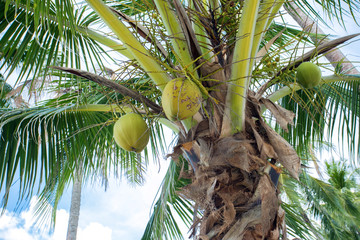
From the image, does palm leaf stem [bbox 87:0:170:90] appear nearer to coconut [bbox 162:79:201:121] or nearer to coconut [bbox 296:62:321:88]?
coconut [bbox 162:79:201:121]

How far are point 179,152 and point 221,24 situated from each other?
70 centimetres

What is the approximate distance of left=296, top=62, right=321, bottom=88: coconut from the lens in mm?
1704

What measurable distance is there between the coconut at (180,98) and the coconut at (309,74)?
628mm

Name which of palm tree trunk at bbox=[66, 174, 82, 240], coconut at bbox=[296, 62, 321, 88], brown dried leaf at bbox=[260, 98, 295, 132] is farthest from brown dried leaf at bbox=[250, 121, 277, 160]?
palm tree trunk at bbox=[66, 174, 82, 240]

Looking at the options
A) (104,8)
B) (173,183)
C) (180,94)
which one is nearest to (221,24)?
(104,8)

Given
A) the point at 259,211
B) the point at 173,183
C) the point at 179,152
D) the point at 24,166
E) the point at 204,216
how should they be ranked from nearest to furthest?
the point at 259,211 < the point at 204,216 < the point at 179,152 < the point at 24,166 < the point at 173,183

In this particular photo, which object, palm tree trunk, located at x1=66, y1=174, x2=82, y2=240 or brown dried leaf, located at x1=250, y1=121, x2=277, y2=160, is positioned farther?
palm tree trunk, located at x1=66, y1=174, x2=82, y2=240

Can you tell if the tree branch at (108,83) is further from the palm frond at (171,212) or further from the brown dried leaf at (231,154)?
the palm frond at (171,212)

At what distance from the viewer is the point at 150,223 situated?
13.5 ft

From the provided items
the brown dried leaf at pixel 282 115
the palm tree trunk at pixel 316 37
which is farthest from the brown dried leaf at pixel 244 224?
the palm tree trunk at pixel 316 37

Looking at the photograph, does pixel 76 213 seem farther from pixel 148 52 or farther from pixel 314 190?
pixel 148 52

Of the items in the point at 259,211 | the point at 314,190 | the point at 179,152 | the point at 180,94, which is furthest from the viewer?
the point at 314,190

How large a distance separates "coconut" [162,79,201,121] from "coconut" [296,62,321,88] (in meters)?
0.63

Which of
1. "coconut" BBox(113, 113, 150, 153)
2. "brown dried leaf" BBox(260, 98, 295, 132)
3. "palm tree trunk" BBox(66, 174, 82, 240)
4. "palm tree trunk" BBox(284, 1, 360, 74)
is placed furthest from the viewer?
"palm tree trunk" BBox(66, 174, 82, 240)
